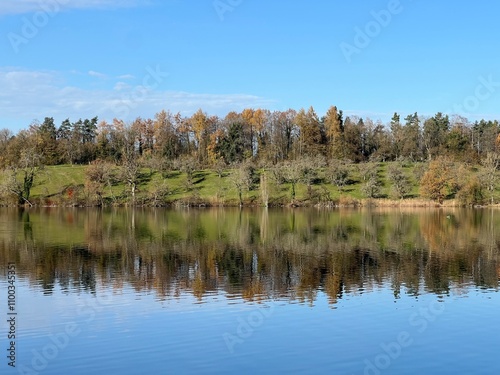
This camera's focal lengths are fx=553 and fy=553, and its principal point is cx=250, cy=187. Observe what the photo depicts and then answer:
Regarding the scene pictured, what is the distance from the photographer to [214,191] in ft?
387

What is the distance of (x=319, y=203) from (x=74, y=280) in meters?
83.7

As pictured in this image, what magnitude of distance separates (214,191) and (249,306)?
9295cm

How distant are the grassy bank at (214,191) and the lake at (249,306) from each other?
6200 cm

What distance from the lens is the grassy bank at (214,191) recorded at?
11238 cm

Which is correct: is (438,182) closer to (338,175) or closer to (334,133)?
(338,175)

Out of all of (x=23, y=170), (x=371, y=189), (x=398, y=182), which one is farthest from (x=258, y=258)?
(x=23, y=170)

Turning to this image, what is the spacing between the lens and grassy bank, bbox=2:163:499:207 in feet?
369

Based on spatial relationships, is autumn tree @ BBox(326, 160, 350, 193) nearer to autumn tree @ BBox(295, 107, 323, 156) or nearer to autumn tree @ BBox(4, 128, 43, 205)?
autumn tree @ BBox(295, 107, 323, 156)

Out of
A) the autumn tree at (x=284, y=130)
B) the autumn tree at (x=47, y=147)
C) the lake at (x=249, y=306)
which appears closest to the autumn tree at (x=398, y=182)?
the autumn tree at (x=284, y=130)

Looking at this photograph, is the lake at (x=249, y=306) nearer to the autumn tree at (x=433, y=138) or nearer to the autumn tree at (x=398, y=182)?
the autumn tree at (x=398, y=182)

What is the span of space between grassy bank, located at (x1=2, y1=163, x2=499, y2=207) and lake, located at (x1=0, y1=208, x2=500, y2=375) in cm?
6200

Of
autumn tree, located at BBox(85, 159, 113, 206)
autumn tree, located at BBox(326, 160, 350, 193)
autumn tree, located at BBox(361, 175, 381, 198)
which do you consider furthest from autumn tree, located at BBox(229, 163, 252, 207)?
autumn tree, located at BBox(85, 159, 113, 206)

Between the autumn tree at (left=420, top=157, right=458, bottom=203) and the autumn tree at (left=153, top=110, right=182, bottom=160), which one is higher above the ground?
the autumn tree at (left=153, top=110, right=182, bottom=160)

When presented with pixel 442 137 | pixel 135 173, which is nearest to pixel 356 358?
pixel 135 173
